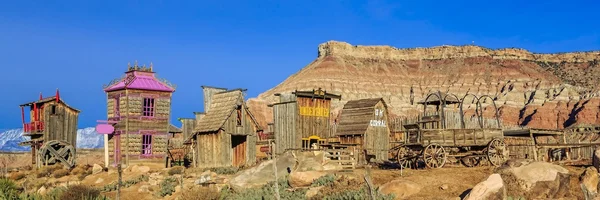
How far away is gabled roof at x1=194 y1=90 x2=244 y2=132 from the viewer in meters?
32.3

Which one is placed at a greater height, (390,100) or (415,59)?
(415,59)

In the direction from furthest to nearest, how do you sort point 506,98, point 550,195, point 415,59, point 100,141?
point 415,59 < point 100,141 < point 506,98 < point 550,195

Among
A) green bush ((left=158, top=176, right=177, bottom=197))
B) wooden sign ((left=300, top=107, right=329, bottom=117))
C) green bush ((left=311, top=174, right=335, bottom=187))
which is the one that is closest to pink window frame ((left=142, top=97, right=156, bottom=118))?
green bush ((left=158, top=176, right=177, bottom=197))

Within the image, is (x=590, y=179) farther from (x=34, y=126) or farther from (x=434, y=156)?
(x=34, y=126)

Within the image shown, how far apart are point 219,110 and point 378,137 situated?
27.9 ft

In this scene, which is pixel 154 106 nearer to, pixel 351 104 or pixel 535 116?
pixel 351 104

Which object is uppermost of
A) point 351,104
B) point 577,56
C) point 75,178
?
point 577,56

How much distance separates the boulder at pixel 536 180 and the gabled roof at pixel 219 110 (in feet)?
56.3

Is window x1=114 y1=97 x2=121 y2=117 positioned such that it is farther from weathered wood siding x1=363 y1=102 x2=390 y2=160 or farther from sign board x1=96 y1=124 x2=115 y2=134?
weathered wood siding x1=363 y1=102 x2=390 y2=160

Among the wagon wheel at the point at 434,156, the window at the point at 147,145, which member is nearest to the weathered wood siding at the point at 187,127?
the window at the point at 147,145

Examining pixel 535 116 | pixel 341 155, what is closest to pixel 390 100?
pixel 535 116

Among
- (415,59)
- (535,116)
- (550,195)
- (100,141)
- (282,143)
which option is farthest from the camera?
(415,59)

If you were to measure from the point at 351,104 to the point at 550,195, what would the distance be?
1641cm

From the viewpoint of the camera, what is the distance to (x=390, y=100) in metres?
115
